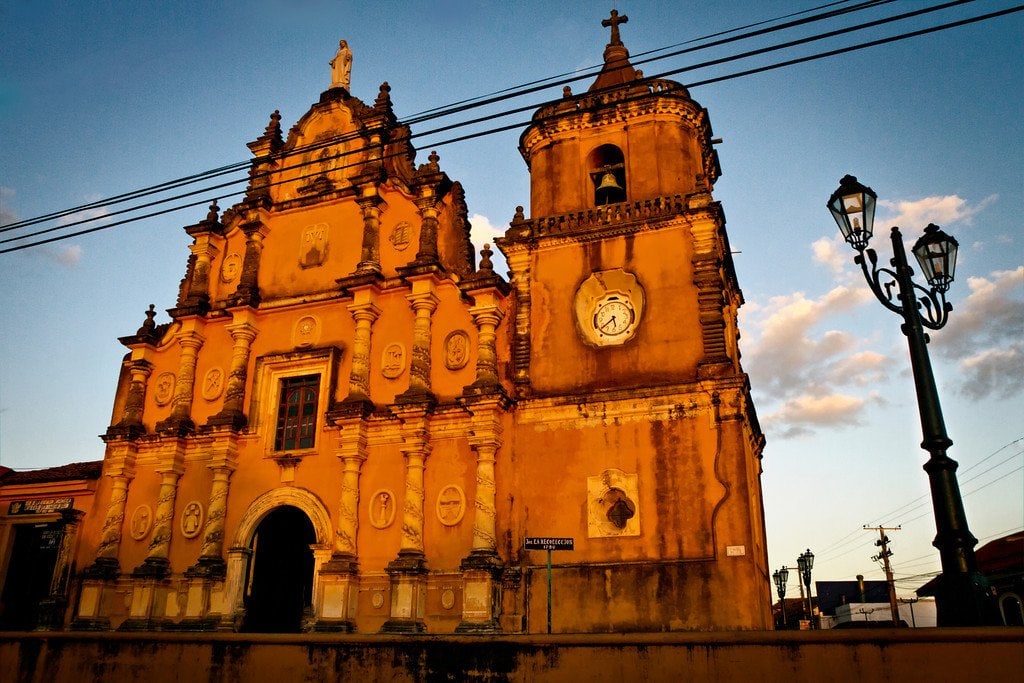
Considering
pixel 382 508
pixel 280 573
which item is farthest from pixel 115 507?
pixel 382 508

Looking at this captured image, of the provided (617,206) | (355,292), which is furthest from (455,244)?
(617,206)

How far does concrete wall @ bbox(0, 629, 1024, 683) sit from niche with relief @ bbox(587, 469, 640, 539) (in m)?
5.76

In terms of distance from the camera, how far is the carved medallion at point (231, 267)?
21.2 meters

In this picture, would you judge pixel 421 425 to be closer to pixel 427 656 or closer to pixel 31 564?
pixel 427 656

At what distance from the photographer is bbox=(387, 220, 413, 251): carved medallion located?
19.5 meters

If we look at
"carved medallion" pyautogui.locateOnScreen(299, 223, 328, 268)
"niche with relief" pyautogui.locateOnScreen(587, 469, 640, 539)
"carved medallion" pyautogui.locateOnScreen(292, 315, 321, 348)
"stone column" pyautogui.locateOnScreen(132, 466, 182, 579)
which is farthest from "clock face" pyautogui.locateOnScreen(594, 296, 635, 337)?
"stone column" pyautogui.locateOnScreen(132, 466, 182, 579)

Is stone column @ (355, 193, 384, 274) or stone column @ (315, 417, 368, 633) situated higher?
stone column @ (355, 193, 384, 274)

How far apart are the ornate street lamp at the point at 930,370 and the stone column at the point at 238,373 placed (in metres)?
14.9

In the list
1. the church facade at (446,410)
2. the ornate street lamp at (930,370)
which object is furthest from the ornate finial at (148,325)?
the ornate street lamp at (930,370)

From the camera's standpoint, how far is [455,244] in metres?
19.5

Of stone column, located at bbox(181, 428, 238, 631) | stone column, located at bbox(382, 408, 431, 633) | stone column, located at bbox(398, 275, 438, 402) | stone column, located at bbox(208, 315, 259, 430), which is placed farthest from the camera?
stone column, located at bbox(208, 315, 259, 430)

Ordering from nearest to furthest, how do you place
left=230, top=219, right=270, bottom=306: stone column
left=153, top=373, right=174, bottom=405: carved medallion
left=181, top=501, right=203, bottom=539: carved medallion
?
1. left=181, top=501, right=203, bottom=539: carved medallion
2. left=230, top=219, right=270, bottom=306: stone column
3. left=153, top=373, right=174, bottom=405: carved medallion

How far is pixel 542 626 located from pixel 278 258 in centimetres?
1181

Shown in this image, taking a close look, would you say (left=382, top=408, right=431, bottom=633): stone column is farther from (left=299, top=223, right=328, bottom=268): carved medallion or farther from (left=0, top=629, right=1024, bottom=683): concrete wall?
(left=299, top=223, right=328, bottom=268): carved medallion
